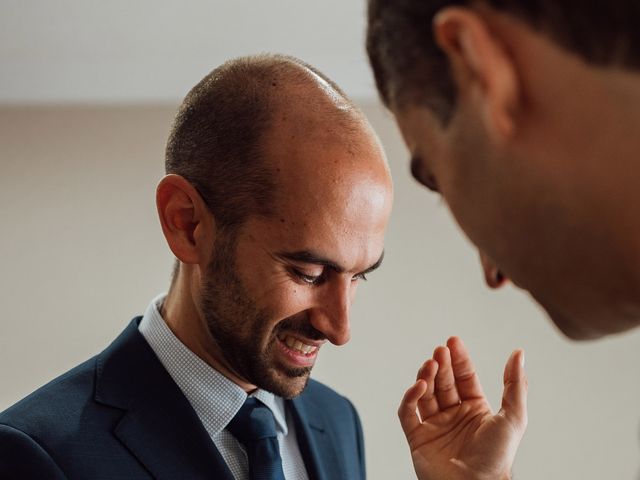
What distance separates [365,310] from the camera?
385cm

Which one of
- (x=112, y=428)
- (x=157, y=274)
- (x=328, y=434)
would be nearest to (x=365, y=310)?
(x=157, y=274)

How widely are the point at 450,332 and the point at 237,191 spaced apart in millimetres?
2338

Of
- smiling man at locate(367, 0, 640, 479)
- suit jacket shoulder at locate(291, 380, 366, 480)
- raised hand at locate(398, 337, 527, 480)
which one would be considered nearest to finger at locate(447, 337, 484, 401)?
raised hand at locate(398, 337, 527, 480)

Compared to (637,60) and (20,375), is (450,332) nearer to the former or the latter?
(20,375)

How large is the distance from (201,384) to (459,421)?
1.54ft

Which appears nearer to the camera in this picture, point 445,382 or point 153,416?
point 153,416

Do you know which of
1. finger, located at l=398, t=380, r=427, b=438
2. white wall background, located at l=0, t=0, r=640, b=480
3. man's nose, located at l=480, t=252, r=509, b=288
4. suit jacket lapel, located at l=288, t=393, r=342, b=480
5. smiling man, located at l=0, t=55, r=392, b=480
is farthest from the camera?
white wall background, located at l=0, t=0, r=640, b=480

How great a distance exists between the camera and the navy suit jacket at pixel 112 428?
153 centimetres

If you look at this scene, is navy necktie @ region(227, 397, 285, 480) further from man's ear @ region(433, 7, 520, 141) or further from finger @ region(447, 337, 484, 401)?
man's ear @ region(433, 7, 520, 141)

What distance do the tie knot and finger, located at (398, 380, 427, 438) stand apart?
24 centimetres

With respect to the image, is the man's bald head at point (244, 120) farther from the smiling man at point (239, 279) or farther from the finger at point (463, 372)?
the finger at point (463, 372)

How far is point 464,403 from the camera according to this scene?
1.75 m

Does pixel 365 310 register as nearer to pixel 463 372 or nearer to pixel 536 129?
pixel 463 372

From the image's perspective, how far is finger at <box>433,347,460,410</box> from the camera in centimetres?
175
